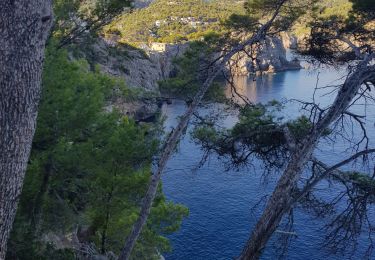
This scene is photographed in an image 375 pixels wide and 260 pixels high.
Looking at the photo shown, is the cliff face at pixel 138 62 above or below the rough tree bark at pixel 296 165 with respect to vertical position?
below

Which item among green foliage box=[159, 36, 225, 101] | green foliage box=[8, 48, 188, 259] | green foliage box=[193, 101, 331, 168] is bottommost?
green foliage box=[8, 48, 188, 259]

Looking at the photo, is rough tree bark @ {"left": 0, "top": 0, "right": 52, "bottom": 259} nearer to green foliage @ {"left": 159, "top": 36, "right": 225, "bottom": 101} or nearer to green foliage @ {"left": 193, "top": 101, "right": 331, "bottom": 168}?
green foliage @ {"left": 193, "top": 101, "right": 331, "bottom": 168}

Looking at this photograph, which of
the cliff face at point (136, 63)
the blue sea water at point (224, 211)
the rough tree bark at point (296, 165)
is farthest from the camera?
the cliff face at point (136, 63)

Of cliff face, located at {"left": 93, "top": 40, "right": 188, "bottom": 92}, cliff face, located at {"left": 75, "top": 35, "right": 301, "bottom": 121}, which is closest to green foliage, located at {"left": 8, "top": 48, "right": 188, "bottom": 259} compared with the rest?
cliff face, located at {"left": 75, "top": 35, "right": 301, "bottom": 121}

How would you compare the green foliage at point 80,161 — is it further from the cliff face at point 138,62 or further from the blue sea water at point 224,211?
the cliff face at point 138,62

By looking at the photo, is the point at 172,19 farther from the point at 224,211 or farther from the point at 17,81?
the point at 17,81

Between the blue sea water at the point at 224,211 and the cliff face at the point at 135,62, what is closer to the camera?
the blue sea water at the point at 224,211

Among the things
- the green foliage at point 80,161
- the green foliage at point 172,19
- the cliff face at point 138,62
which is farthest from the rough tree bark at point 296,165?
the green foliage at point 172,19
